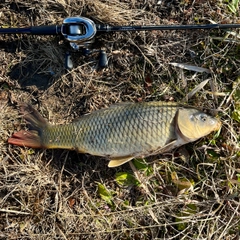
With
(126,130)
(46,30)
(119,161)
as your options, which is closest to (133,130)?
(126,130)

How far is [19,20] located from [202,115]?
1.95 m

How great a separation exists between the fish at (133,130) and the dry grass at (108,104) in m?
0.25

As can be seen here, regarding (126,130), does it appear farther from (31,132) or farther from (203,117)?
(31,132)

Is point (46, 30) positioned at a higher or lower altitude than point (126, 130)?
higher

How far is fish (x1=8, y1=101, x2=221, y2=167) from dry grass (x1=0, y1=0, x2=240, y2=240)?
0.25 m

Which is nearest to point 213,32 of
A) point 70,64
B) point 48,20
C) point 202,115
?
point 202,115

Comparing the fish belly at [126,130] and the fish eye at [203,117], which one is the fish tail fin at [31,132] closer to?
the fish belly at [126,130]

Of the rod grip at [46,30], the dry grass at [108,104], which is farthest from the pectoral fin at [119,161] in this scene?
the rod grip at [46,30]

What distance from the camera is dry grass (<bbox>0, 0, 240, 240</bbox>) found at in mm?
2865

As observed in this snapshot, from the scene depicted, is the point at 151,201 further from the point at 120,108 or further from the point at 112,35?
the point at 112,35

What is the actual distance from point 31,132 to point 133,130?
3.15 feet

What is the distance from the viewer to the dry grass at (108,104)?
113 inches

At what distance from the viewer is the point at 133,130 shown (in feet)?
8.68

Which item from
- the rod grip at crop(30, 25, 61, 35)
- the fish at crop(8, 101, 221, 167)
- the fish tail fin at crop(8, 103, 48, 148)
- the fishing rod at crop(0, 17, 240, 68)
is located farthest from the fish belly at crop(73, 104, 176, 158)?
the rod grip at crop(30, 25, 61, 35)
